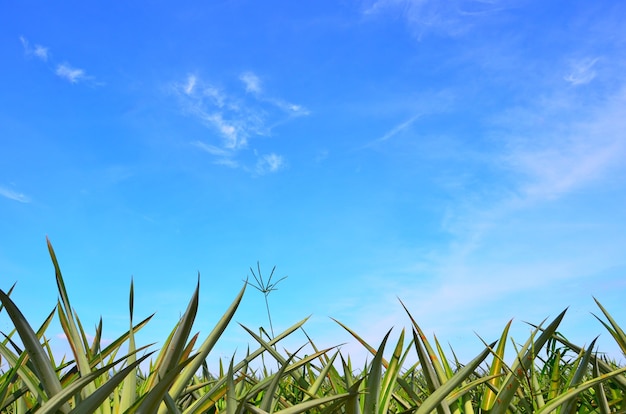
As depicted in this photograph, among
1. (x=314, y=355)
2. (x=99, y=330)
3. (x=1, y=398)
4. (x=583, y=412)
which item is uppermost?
(x=99, y=330)

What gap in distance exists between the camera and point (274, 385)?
1.45 meters

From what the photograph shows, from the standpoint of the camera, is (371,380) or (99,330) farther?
(99,330)

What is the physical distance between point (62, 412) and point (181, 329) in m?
0.35

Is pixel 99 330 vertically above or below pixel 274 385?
above

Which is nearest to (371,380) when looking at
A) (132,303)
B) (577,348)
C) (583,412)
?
(132,303)

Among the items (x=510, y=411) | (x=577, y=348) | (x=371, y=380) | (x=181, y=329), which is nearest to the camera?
(x=181, y=329)

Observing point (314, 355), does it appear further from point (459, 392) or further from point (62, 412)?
point (62, 412)

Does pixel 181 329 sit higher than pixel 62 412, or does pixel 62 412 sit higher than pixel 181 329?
pixel 181 329

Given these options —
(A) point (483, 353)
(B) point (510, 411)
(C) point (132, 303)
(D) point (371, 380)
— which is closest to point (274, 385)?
(D) point (371, 380)

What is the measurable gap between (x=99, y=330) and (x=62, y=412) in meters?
0.71

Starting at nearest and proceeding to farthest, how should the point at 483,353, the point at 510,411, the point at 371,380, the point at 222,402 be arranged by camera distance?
1. the point at 371,380
2. the point at 483,353
3. the point at 510,411
4. the point at 222,402

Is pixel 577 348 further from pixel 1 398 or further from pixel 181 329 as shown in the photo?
pixel 1 398

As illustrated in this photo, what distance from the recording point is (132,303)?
152 centimetres

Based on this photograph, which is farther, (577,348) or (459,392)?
(577,348)
